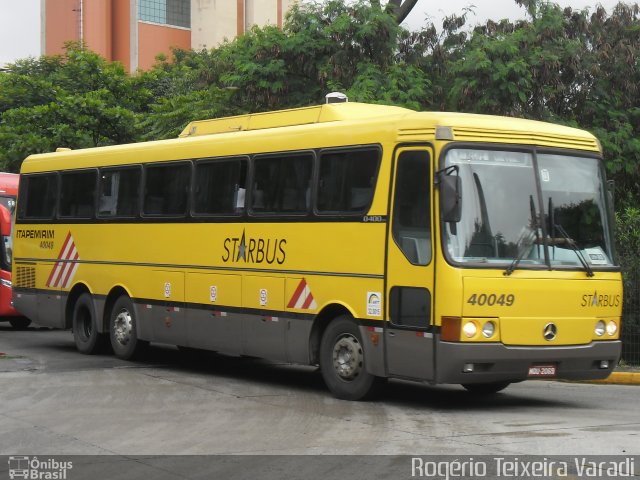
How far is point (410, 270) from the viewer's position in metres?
12.4

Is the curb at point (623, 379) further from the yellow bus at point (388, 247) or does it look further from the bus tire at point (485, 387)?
the yellow bus at point (388, 247)

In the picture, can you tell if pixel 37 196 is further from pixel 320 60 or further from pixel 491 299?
pixel 491 299

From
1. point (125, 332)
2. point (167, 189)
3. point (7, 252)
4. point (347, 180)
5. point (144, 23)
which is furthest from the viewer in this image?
point (144, 23)

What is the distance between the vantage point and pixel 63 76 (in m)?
46.8

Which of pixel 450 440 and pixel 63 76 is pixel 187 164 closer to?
pixel 450 440

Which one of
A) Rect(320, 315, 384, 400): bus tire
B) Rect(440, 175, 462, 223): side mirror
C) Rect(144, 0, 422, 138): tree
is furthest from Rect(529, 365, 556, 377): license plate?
Rect(144, 0, 422, 138): tree

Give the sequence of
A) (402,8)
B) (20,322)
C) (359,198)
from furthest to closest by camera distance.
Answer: (402,8) < (20,322) < (359,198)

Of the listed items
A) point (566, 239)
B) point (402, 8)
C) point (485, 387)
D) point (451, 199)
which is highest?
point (402, 8)

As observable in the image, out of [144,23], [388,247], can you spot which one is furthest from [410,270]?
[144,23]

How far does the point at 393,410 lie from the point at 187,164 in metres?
5.71

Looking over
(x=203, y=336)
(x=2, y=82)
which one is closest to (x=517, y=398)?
(x=203, y=336)

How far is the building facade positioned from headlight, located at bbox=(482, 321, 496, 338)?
219 feet
